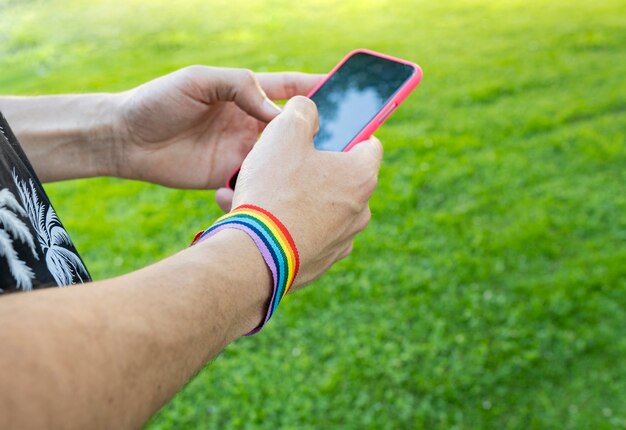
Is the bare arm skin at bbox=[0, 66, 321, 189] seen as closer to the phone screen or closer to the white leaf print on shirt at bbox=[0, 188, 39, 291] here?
the phone screen

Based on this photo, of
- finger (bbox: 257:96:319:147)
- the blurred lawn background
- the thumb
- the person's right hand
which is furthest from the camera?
the blurred lawn background

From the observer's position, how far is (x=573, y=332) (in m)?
3.26

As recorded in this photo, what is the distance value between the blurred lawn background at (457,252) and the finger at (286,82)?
1590mm

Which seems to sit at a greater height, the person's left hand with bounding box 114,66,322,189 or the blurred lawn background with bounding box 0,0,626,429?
the person's left hand with bounding box 114,66,322,189

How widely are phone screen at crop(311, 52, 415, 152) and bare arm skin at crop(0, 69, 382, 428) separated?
161mm

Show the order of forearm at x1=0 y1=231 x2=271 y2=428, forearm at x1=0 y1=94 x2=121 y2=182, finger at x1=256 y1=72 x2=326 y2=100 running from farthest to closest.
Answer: finger at x1=256 y1=72 x2=326 y2=100 → forearm at x1=0 y1=94 x2=121 y2=182 → forearm at x1=0 y1=231 x2=271 y2=428

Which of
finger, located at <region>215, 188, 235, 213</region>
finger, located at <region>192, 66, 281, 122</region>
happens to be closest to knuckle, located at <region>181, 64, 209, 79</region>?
finger, located at <region>192, 66, 281, 122</region>

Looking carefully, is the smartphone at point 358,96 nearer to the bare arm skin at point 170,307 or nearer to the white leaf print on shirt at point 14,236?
the bare arm skin at point 170,307

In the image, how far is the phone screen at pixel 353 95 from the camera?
6.21 feet

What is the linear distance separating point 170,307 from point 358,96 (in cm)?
116

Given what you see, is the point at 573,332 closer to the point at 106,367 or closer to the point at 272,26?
the point at 106,367

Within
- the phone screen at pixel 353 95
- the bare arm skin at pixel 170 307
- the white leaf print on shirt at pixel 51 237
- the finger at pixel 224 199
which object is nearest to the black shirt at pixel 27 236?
the white leaf print on shirt at pixel 51 237

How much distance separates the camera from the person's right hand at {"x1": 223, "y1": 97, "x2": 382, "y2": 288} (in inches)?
53.3

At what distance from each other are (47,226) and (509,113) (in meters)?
4.73
